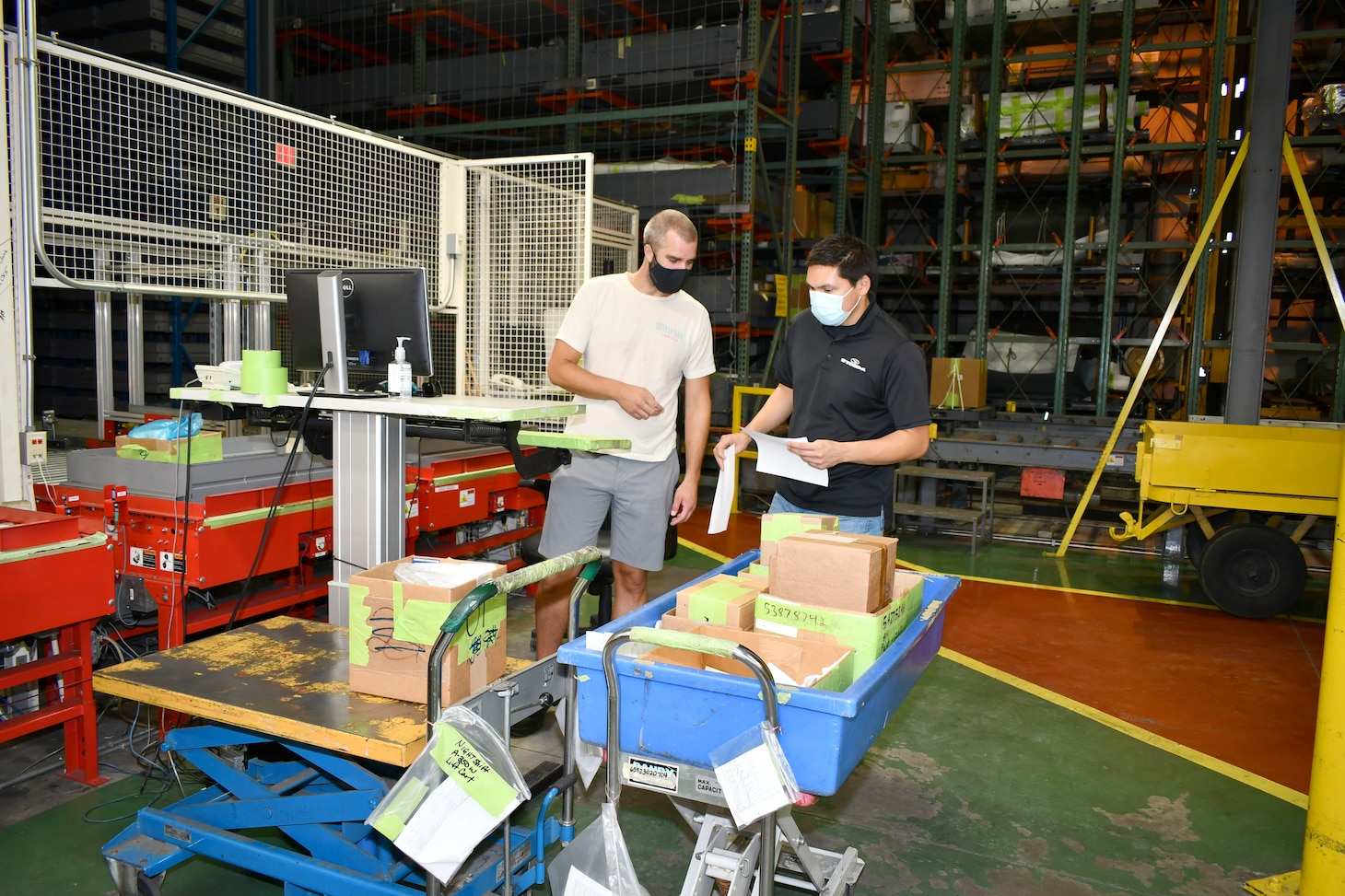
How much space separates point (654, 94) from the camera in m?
8.46

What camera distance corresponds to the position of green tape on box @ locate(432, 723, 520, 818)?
71.5 inches

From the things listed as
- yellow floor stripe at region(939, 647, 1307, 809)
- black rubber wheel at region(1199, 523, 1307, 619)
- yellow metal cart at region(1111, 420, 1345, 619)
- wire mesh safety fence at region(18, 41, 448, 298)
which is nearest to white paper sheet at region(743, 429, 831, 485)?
yellow floor stripe at region(939, 647, 1307, 809)

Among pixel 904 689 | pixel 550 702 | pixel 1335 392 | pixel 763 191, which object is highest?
pixel 763 191

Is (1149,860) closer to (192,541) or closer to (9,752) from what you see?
(192,541)

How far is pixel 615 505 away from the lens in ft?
12.1

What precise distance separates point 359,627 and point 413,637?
0.18 metres

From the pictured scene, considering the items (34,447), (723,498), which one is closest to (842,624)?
(723,498)

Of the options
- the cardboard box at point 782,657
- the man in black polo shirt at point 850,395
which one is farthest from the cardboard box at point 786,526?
the cardboard box at point 782,657

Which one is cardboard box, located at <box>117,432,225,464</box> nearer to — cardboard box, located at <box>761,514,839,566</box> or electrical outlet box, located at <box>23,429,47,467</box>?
electrical outlet box, located at <box>23,429,47,467</box>

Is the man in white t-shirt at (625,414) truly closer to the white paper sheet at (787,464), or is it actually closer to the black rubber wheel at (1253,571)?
the white paper sheet at (787,464)

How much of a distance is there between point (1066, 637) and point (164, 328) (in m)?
7.23

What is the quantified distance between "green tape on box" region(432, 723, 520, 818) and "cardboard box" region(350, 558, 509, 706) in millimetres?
422

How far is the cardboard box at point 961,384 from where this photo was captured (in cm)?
846

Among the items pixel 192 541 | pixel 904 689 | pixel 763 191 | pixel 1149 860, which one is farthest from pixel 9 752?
pixel 763 191
